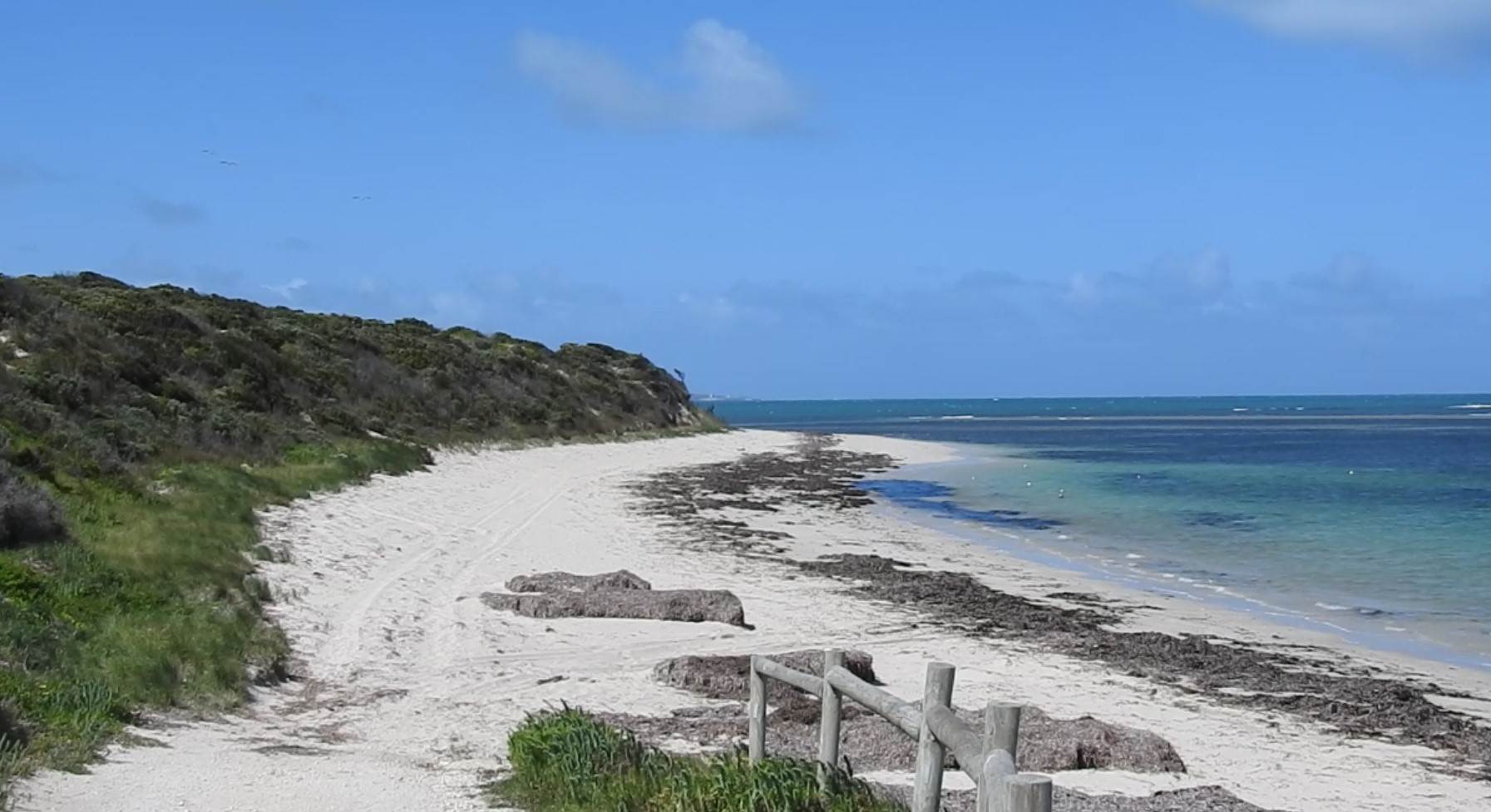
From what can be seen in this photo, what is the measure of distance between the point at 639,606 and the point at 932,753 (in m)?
8.92

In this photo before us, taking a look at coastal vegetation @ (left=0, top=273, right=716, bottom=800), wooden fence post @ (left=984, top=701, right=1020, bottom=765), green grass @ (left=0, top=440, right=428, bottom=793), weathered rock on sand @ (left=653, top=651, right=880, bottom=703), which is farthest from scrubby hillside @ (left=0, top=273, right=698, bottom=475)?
wooden fence post @ (left=984, top=701, right=1020, bottom=765)

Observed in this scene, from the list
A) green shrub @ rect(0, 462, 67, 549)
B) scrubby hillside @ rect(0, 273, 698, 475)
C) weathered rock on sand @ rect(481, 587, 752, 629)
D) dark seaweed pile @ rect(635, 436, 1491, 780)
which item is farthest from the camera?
scrubby hillside @ rect(0, 273, 698, 475)

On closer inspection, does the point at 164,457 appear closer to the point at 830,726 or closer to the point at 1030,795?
the point at 830,726

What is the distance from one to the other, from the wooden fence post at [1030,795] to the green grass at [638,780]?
97.9 inches

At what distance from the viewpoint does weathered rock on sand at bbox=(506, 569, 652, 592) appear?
50.8 feet

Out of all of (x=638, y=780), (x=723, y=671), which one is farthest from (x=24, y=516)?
(x=638, y=780)

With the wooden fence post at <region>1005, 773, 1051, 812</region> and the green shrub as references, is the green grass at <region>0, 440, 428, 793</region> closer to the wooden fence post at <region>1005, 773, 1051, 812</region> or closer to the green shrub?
the green shrub

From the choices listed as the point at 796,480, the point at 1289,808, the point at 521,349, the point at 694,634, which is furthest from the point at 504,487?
the point at 521,349

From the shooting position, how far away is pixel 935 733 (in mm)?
5867

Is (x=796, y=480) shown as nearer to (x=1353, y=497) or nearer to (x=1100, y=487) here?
(x=1100, y=487)

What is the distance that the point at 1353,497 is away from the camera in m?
35.9

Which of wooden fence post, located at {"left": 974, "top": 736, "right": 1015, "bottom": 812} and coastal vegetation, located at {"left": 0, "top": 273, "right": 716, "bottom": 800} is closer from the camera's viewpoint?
wooden fence post, located at {"left": 974, "top": 736, "right": 1015, "bottom": 812}

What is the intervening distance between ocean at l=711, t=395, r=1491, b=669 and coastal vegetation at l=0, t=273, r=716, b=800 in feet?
38.4

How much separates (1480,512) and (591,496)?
18.8m
